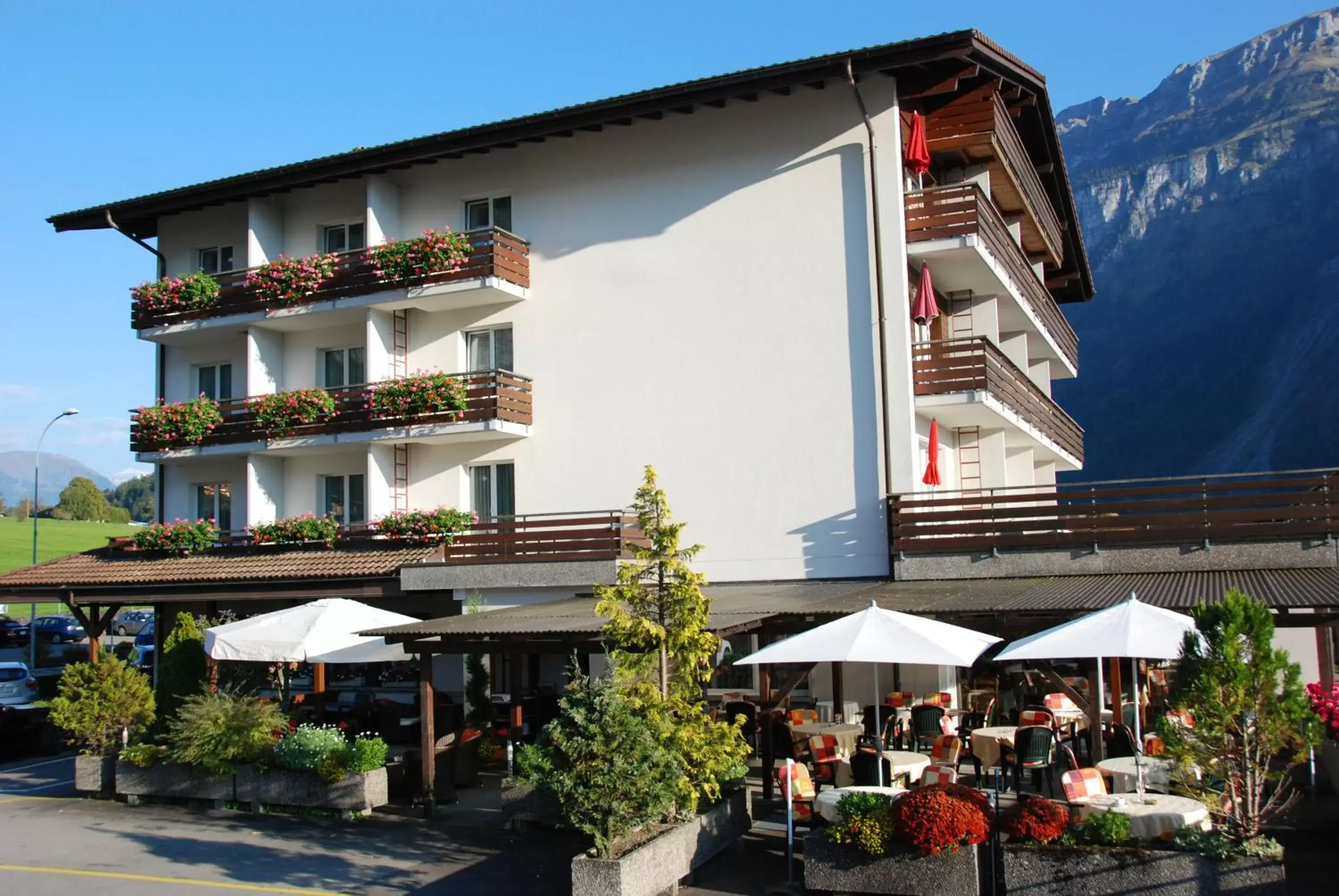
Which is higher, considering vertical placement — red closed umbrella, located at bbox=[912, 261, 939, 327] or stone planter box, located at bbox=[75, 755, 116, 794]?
red closed umbrella, located at bbox=[912, 261, 939, 327]

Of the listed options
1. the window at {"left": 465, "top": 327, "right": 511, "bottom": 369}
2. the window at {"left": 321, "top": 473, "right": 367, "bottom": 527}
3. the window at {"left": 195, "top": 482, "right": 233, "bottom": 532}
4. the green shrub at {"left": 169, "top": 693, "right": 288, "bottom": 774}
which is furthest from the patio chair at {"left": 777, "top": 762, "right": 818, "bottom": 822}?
the window at {"left": 195, "top": 482, "right": 233, "bottom": 532}

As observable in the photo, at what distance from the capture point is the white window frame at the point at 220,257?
29.2 meters

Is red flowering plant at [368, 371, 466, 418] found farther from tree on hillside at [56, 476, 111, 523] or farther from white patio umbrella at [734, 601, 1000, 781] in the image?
tree on hillside at [56, 476, 111, 523]

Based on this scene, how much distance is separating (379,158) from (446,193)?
5.07ft

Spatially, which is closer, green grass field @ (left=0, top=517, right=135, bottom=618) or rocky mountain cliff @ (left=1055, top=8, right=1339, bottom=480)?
green grass field @ (left=0, top=517, right=135, bottom=618)

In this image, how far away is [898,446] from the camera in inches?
853

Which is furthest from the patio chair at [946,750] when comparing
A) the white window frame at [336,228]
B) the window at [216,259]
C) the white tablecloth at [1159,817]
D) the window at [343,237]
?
the window at [216,259]

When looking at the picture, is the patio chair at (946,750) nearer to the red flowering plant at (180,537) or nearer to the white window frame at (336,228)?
the white window frame at (336,228)

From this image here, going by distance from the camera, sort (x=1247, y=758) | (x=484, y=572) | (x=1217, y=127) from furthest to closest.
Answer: (x=1217, y=127) < (x=484, y=572) < (x=1247, y=758)

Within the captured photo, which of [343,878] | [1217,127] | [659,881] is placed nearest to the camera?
[659,881]

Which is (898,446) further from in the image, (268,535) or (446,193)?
(268,535)

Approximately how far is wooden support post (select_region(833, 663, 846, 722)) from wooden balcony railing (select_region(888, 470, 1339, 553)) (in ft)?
8.25

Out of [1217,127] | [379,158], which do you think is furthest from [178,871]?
[1217,127]

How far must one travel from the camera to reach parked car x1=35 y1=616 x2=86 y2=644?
179ft
